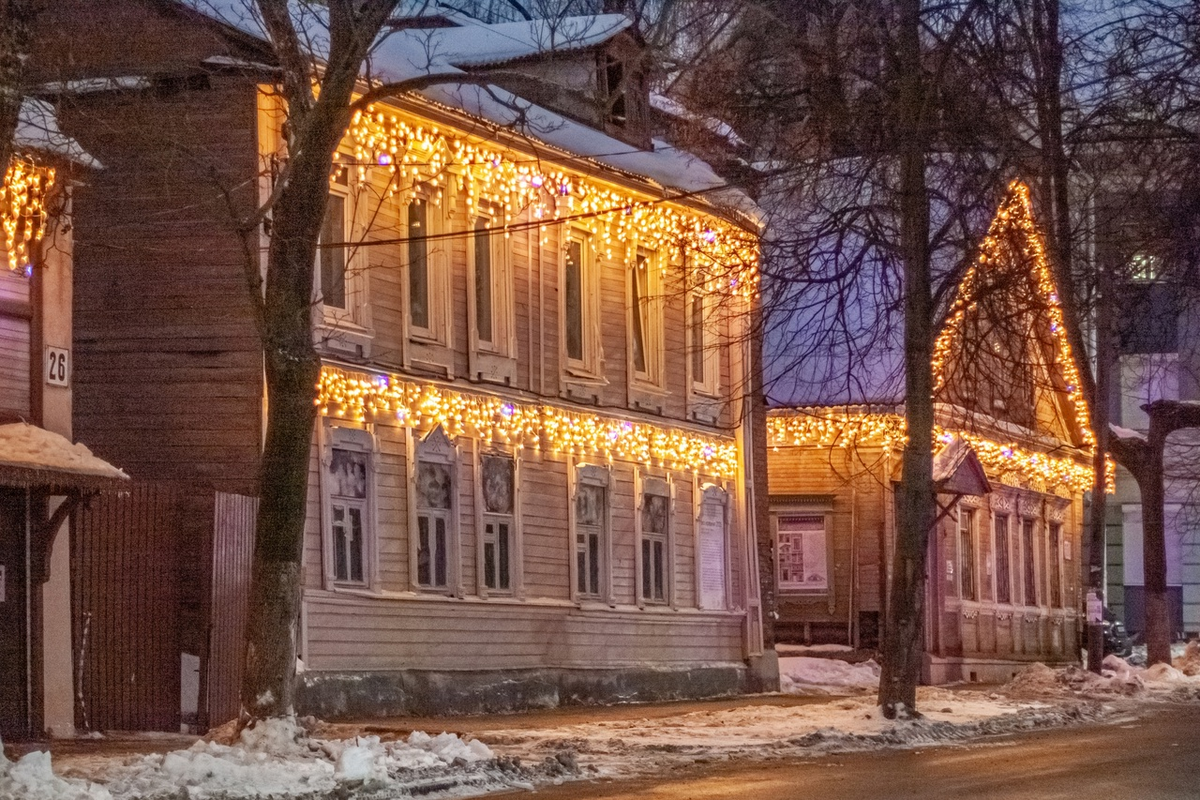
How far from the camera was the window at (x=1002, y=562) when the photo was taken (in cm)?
4116

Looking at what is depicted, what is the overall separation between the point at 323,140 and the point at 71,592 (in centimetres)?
600

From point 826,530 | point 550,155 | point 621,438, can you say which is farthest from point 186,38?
point 826,530

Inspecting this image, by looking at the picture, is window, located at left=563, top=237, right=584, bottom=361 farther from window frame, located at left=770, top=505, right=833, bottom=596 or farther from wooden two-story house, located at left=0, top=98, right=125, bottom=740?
window frame, located at left=770, top=505, right=833, bottom=596

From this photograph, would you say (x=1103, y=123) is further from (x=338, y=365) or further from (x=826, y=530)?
(x=826, y=530)

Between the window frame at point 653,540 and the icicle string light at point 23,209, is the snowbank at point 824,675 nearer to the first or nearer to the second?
the window frame at point 653,540

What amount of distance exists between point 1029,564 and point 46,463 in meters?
30.2

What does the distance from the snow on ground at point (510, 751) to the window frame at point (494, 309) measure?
5.10m

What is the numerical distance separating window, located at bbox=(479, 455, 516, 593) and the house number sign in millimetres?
7335

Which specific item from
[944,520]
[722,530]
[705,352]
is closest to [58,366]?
[705,352]

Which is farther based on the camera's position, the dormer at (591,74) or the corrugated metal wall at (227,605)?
the dormer at (591,74)

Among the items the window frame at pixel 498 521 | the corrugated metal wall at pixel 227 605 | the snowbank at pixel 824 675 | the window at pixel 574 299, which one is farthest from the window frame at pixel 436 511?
the snowbank at pixel 824 675

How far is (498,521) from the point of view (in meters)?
25.6

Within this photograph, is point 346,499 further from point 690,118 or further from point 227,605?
point 690,118

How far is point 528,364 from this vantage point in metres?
26.3
